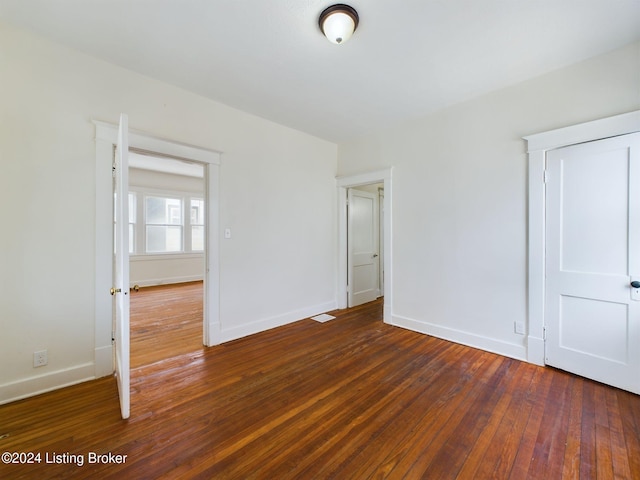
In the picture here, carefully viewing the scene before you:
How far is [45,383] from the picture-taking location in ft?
7.07

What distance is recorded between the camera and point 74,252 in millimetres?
2275

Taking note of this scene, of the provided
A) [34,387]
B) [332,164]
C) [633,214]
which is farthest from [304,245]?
[633,214]

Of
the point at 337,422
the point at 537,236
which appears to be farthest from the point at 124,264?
the point at 537,236

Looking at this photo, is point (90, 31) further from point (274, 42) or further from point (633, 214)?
point (633, 214)

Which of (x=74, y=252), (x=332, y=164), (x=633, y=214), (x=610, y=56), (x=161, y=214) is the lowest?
(x=74, y=252)

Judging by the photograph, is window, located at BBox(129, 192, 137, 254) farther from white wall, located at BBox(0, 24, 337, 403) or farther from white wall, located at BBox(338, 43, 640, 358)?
white wall, located at BBox(338, 43, 640, 358)

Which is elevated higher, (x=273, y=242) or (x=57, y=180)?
(x=57, y=180)

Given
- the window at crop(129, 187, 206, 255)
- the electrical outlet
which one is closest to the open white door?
the electrical outlet

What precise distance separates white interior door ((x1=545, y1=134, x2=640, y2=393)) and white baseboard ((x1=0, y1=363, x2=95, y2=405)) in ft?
13.8

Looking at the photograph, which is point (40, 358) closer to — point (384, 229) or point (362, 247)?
point (384, 229)

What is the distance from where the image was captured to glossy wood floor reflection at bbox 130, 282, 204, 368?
2.92 meters

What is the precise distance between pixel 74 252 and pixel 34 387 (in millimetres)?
1083

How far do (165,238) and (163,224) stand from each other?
362mm

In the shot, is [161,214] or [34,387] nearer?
[34,387]
